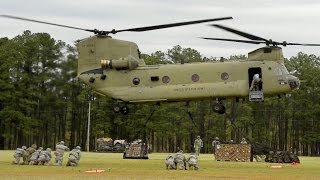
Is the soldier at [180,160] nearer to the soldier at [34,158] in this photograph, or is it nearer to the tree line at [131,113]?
the soldier at [34,158]

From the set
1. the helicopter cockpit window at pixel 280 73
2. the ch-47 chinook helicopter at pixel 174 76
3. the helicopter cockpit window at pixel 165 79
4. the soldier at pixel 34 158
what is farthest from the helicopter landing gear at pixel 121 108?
the helicopter cockpit window at pixel 280 73

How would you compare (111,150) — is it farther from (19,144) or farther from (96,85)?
(96,85)

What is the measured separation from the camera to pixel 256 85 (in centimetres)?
3709

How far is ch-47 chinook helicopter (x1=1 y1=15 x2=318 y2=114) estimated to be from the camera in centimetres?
3734

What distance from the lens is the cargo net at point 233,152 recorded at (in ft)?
152

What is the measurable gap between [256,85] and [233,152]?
10995mm

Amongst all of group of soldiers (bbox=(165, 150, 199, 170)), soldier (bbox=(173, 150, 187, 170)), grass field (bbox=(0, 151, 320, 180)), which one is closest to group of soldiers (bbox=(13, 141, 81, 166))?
grass field (bbox=(0, 151, 320, 180))

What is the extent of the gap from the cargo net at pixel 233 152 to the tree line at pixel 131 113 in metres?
39.4

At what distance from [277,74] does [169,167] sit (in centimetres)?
871

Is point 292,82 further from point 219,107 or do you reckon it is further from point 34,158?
point 34,158

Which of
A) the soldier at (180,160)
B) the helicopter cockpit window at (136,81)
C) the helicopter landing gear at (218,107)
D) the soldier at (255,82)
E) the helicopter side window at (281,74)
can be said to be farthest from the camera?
the helicopter cockpit window at (136,81)

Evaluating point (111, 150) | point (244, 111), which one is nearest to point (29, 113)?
point (111, 150)

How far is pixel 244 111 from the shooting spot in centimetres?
10325

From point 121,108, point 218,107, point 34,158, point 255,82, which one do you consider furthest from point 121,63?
point 255,82
